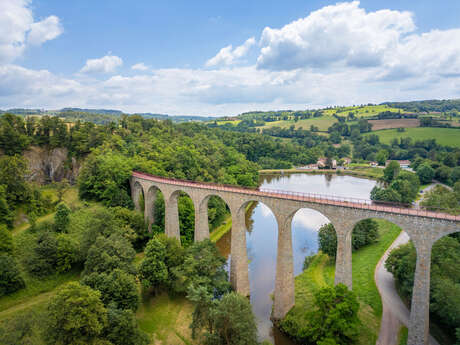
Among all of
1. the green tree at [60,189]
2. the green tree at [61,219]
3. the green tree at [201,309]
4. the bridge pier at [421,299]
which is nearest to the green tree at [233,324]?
the green tree at [201,309]

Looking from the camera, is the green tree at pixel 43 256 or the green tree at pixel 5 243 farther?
the green tree at pixel 43 256

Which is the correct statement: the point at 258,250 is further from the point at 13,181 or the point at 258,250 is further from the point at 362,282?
the point at 13,181

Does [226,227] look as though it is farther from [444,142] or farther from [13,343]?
[444,142]

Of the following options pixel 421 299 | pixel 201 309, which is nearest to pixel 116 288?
pixel 201 309

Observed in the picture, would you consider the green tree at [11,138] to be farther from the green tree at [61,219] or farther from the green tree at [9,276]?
the green tree at [9,276]

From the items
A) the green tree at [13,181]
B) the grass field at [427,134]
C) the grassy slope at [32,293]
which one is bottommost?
the grassy slope at [32,293]

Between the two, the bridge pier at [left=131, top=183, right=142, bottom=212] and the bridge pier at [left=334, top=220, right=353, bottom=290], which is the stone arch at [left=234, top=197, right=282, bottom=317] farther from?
the bridge pier at [left=131, top=183, right=142, bottom=212]
